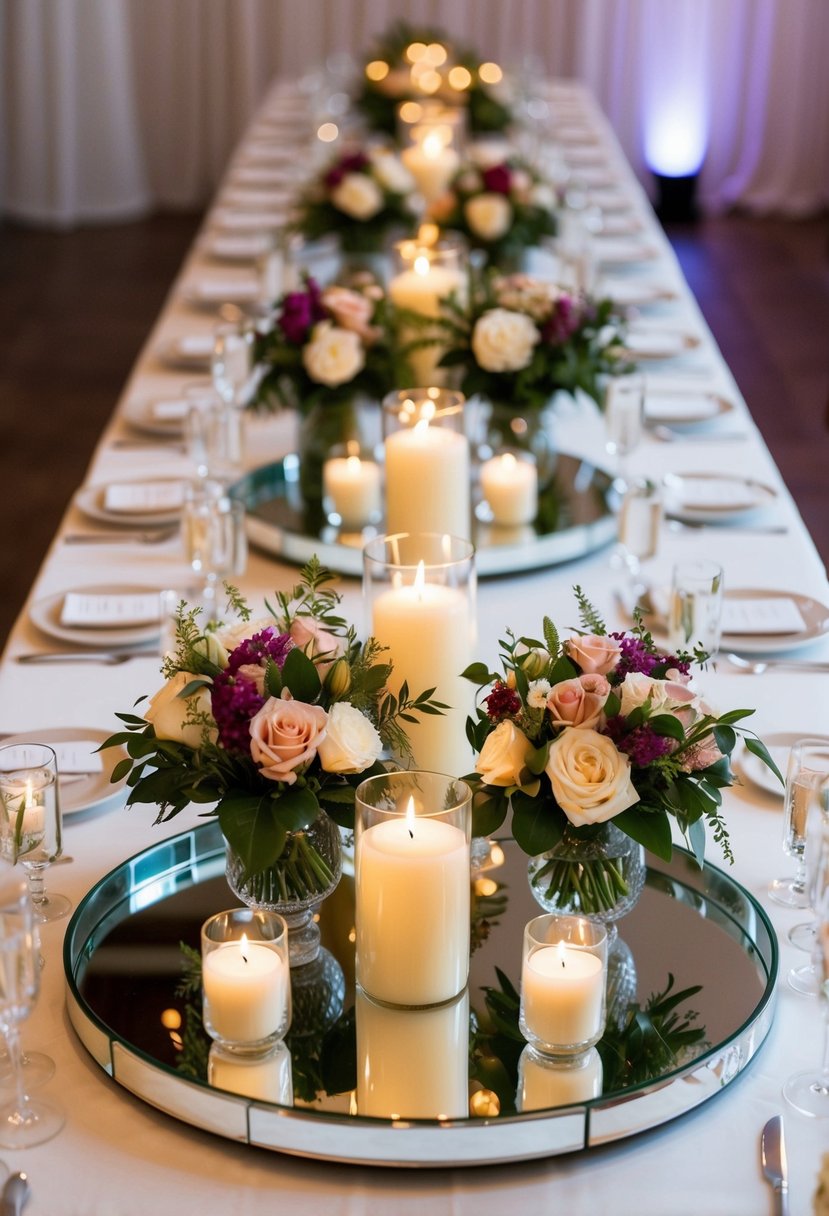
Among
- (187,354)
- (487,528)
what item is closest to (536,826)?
(487,528)

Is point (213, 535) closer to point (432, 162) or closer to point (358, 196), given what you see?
point (358, 196)

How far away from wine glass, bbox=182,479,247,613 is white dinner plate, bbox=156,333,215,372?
1318 millimetres

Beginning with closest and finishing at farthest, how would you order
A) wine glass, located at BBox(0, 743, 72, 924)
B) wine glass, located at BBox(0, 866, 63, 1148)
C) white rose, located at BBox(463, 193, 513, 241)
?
wine glass, located at BBox(0, 866, 63, 1148) < wine glass, located at BBox(0, 743, 72, 924) < white rose, located at BBox(463, 193, 513, 241)

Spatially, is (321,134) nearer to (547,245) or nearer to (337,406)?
(547,245)

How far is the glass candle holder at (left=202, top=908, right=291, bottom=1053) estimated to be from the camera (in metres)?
1.29

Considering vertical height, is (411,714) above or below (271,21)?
below

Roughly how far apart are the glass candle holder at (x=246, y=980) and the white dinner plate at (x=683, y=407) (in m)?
Result: 2.09

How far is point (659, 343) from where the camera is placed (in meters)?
3.77

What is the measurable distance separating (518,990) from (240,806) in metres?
0.30

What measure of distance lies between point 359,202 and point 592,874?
9.94 feet

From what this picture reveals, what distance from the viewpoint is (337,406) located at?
2729 millimetres

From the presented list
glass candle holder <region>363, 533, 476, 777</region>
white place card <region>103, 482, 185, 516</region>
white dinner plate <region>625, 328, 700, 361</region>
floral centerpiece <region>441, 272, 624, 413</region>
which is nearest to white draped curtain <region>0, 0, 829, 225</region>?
white dinner plate <region>625, 328, 700, 361</region>

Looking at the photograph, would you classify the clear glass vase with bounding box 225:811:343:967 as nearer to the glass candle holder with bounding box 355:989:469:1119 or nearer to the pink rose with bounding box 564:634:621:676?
the glass candle holder with bounding box 355:989:469:1119

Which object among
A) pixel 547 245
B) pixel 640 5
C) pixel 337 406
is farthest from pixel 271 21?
pixel 337 406
